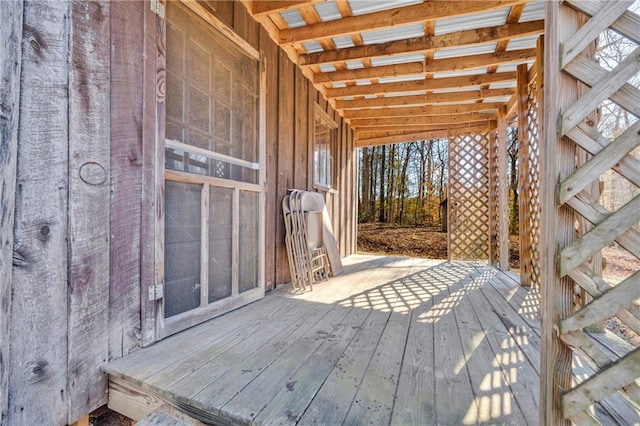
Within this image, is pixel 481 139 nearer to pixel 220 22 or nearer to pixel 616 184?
pixel 616 184

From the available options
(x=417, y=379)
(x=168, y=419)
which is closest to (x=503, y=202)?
(x=417, y=379)

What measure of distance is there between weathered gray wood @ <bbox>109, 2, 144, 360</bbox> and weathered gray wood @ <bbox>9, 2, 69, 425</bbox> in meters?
0.19

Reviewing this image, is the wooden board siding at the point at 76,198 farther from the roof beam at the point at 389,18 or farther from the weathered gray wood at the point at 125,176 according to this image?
the roof beam at the point at 389,18

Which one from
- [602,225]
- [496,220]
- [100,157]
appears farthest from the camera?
[496,220]

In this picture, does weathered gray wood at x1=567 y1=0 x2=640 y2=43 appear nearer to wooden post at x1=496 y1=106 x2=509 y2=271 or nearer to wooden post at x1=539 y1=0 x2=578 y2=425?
wooden post at x1=539 y1=0 x2=578 y2=425

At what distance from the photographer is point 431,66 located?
10.7 ft

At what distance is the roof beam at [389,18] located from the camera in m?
2.26

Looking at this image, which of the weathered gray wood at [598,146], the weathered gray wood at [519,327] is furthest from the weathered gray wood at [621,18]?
the weathered gray wood at [519,327]

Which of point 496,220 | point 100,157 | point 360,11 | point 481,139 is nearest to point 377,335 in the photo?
point 100,157

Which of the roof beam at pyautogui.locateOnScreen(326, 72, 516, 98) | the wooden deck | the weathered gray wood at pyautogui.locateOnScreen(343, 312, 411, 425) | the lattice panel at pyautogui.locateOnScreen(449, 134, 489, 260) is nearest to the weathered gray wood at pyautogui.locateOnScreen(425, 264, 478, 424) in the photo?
the wooden deck

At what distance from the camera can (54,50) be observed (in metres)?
1.17

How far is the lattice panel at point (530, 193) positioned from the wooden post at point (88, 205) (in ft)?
11.9

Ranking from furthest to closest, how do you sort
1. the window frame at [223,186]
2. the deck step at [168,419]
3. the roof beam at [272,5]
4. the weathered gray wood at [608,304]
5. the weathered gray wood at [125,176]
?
the roof beam at [272,5], the window frame at [223,186], the weathered gray wood at [125,176], the deck step at [168,419], the weathered gray wood at [608,304]

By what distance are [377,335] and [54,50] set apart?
2.14m
